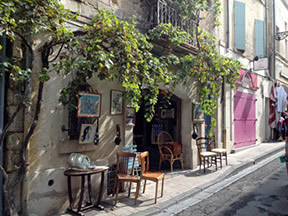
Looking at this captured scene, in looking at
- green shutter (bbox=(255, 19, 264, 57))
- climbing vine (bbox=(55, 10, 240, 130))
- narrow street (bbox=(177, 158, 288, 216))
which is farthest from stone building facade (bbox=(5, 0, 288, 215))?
green shutter (bbox=(255, 19, 264, 57))

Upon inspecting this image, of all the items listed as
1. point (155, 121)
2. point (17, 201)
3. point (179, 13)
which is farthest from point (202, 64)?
point (17, 201)

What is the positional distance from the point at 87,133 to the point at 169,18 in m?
3.70

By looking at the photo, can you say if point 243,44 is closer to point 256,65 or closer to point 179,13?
point 256,65

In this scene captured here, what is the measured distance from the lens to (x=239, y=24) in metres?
10.3

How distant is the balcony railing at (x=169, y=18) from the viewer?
19.2 ft

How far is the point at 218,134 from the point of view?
8922 millimetres

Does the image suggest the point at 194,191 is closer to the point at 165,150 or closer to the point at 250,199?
the point at 250,199

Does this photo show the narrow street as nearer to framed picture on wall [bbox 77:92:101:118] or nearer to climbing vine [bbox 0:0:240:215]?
climbing vine [bbox 0:0:240:215]

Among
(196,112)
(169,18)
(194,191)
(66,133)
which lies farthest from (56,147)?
(196,112)

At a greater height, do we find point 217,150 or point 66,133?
point 66,133

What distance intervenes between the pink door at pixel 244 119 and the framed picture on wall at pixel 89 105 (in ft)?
24.0

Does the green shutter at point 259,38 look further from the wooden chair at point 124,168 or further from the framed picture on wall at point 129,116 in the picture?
the wooden chair at point 124,168

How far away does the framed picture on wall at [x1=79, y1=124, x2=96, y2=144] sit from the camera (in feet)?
14.1

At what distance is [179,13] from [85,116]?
13.8 feet
